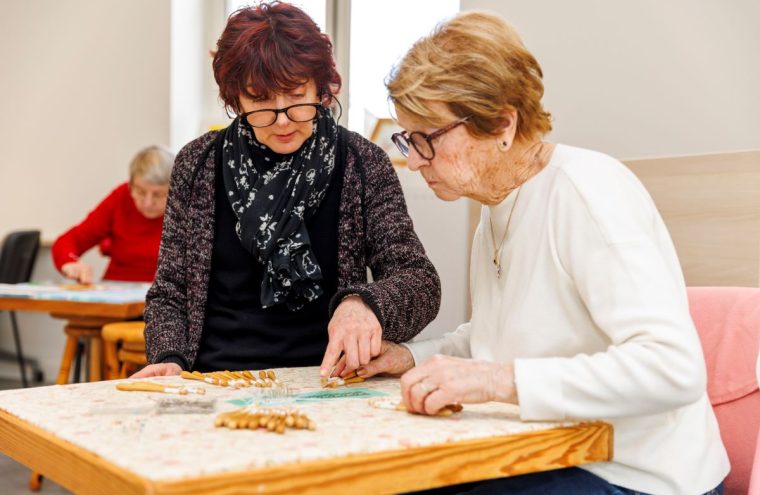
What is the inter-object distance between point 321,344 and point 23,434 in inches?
32.6

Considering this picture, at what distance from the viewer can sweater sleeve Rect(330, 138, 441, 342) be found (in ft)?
5.24

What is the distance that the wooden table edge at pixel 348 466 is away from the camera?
0.84 metres

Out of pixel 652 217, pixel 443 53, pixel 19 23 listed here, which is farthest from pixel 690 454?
pixel 19 23

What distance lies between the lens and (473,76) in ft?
4.24

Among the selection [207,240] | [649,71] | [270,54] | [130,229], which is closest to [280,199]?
[207,240]

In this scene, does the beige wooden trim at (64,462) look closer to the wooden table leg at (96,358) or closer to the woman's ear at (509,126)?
the woman's ear at (509,126)

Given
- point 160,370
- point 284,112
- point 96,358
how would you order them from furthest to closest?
point 96,358
point 284,112
point 160,370

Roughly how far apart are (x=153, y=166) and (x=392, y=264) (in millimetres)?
2473

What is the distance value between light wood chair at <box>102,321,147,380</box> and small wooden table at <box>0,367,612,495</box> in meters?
2.28

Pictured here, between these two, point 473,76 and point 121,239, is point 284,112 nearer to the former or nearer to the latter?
point 473,76

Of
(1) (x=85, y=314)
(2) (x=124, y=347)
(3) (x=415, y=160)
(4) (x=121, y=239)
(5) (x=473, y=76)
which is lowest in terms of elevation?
(2) (x=124, y=347)

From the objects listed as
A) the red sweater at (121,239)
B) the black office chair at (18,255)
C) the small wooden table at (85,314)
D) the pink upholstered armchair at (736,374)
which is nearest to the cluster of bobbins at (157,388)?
the pink upholstered armchair at (736,374)

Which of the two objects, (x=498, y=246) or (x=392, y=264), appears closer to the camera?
(x=498, y=246)

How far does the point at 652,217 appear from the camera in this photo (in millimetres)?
1229
